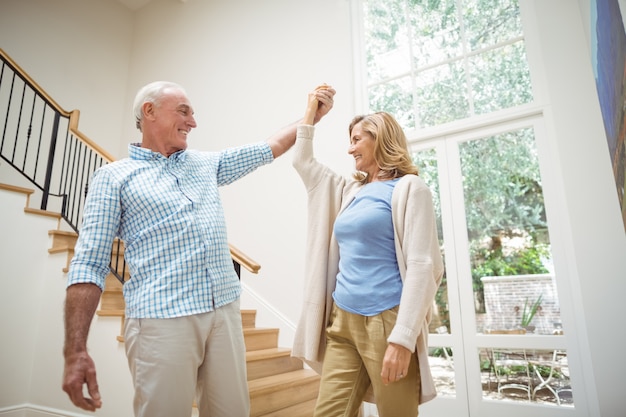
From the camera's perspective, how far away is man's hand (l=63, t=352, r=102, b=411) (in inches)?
40.6

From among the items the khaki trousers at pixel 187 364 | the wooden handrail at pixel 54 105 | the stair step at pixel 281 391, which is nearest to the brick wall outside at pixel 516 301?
the stair step at pixel 281 391

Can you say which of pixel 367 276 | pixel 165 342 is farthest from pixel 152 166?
pixel 367 276

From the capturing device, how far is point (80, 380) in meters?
1.04

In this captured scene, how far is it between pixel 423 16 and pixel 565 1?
1.18 m

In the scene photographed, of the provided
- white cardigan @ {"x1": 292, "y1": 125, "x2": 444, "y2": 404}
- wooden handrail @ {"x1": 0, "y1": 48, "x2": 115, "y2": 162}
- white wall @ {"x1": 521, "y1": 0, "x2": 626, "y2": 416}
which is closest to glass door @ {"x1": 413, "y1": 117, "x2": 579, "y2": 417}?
white wall @ {"x1": 521, "y1": 0, "x2": 626, "y2": 416}

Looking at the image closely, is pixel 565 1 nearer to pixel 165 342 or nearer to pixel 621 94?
pixel 621 94

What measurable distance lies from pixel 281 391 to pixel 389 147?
6.71 feet

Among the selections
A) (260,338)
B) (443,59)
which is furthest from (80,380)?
(443,59)

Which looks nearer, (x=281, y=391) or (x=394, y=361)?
(x=394, y=361)

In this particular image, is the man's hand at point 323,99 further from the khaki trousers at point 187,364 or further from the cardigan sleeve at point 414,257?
the khaki trousers at point 187,364

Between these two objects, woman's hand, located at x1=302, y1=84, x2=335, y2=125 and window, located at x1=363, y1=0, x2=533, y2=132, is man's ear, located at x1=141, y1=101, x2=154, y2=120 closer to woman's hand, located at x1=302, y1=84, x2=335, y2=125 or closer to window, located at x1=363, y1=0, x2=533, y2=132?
woman's hand, located at x1=302, y1=84, x2=335, y2=125

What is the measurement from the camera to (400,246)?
1223mm

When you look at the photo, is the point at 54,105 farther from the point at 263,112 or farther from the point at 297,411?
the point at 297,411

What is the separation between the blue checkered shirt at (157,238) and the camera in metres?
1.18
